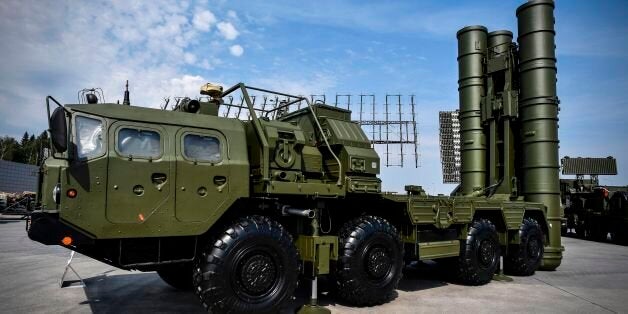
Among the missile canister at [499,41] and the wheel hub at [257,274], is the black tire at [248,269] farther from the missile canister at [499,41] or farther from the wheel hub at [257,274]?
the missile canister at [499,41]

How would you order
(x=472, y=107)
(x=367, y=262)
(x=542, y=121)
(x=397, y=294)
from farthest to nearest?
(x=472, y=107)
(x=542, y=121)
(x=397, y=294)
(x=367, y=262)

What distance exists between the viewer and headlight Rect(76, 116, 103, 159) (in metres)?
4.89

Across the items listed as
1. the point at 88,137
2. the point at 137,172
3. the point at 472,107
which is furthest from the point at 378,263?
the point at 472,107

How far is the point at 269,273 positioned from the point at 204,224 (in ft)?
3.53

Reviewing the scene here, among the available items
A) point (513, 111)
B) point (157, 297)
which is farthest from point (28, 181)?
point (513, 111)

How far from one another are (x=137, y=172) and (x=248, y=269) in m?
1.82

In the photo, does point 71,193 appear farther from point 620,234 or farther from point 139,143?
point 620,234

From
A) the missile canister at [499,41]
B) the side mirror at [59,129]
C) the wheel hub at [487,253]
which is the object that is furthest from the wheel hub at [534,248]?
the side mirror at [59,129]

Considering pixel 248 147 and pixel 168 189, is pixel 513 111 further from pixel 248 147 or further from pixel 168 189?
pixel 168 189

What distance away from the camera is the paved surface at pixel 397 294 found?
21.7 ft

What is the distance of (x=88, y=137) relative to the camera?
4.99 meters

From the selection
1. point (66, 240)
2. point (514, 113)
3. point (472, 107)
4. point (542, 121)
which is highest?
point (472, 107)

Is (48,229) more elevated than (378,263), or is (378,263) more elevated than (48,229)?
(48,229)

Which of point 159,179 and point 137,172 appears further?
point 159,179
